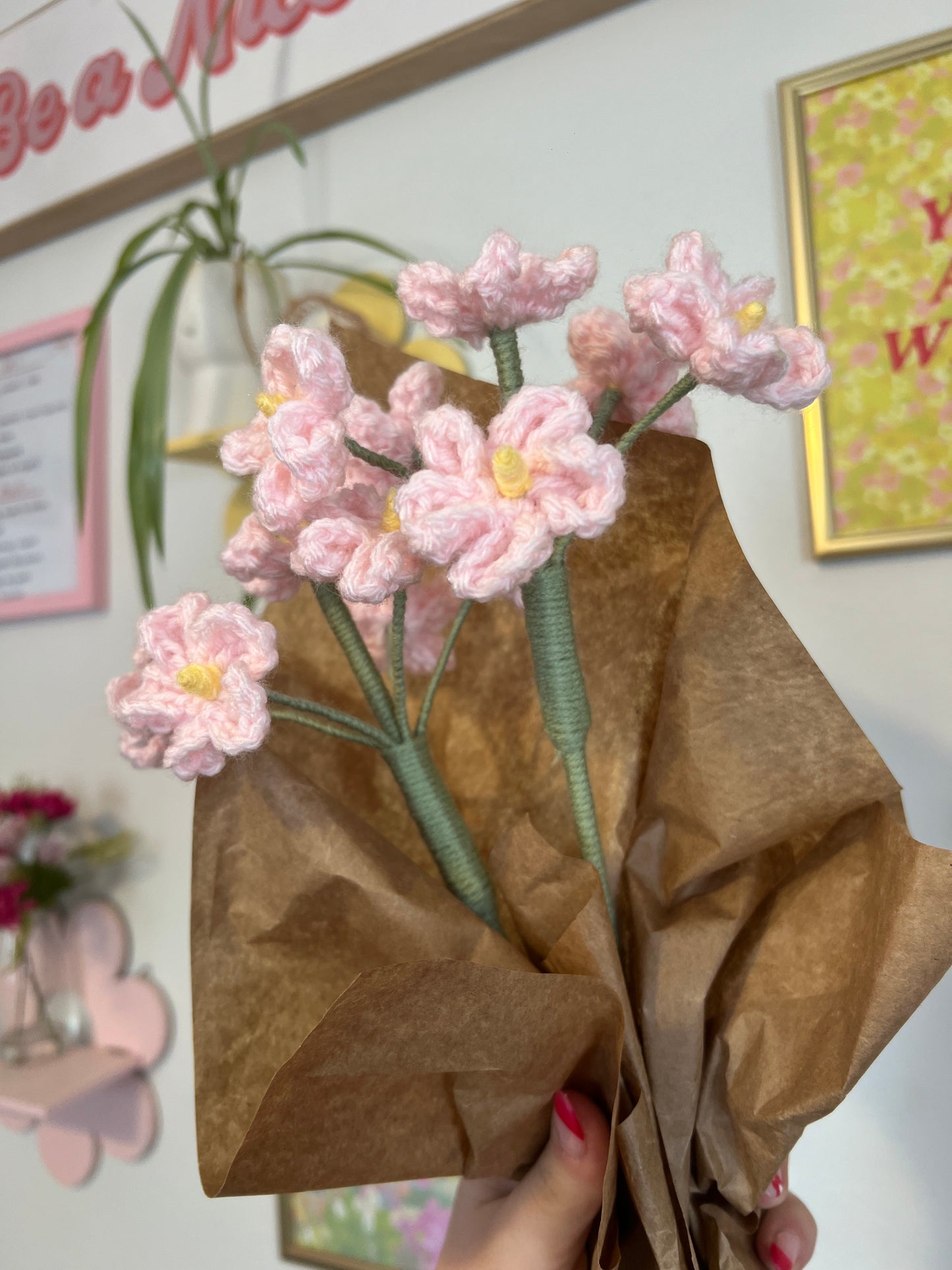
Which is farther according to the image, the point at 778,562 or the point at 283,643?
the point at 778,562

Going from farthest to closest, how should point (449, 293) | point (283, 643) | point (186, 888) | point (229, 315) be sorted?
point (186, 888)
point (229, 315)
point (283, 643)
point (449, 293)

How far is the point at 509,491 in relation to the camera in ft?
1.08

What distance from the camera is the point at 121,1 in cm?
111

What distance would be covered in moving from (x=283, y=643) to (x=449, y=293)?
23cm

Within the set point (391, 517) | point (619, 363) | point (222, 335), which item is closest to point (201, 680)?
point (391, 517)

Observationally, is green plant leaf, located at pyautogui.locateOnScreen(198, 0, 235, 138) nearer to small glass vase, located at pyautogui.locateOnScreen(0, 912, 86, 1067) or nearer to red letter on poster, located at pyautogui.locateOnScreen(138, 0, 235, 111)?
red letter on poster, located at pyautogui.locateOnScreen(138, 0, 235, 111)

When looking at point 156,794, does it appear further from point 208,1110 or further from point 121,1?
point 121,1

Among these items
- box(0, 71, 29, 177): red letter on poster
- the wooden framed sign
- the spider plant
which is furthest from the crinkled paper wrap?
box(0, 71, 29, 177): red letter on poster

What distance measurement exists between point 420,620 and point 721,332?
0.22 metres

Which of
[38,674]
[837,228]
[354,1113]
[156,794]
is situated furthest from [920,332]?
[38,674]

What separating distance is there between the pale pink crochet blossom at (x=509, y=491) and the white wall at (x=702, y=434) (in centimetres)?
28

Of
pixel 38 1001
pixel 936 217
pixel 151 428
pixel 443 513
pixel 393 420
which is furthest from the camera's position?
pixel 38 1001

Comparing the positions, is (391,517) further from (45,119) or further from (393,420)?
(45,119)

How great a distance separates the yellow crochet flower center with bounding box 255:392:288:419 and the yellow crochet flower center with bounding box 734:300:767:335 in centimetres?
18
